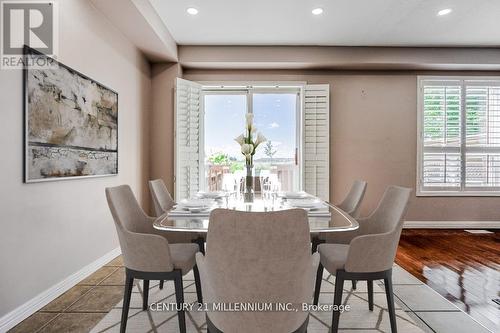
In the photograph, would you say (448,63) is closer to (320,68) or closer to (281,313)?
(320,68)

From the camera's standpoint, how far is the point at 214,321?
1208 millimetres

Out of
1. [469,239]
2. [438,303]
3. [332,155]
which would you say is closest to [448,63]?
[332,155]

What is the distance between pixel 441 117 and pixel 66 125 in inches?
204

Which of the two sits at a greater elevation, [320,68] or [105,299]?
[320,68]

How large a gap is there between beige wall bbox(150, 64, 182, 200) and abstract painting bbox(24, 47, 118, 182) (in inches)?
43.4

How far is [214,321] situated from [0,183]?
1.64 meters

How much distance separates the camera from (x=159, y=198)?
8.27ft

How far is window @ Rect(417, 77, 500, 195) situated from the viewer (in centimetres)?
465

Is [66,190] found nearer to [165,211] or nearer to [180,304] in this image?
[165,211]

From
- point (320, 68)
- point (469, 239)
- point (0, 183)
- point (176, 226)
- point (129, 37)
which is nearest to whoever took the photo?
point (176, 226)

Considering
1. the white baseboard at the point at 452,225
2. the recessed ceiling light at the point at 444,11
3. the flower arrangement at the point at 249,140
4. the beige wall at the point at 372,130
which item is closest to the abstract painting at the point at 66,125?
the flower arrangement at the point at 249,140

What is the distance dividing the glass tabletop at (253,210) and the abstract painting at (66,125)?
3.64 ft

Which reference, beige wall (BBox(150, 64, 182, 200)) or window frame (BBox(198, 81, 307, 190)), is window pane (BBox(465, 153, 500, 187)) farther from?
beige wall (BBox(150, 64, 182, 200))

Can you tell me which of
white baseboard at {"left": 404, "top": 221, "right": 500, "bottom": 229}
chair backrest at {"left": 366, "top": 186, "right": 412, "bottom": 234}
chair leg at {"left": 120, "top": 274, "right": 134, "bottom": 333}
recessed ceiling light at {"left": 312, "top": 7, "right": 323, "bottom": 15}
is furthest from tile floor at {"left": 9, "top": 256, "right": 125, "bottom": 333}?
white baseboard at {"left": 404, "top": 221, "right": 500, "bottom": 229}
